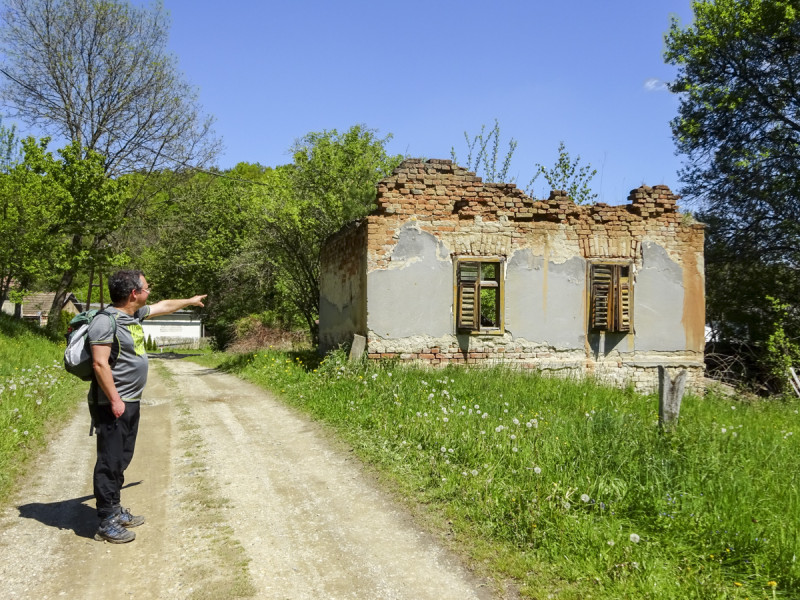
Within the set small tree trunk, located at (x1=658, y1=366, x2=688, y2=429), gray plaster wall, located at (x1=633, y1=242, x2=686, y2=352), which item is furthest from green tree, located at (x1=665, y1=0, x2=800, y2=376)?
small tree trunk, located at (x1=658, y1=366, x2=688, y2=429)

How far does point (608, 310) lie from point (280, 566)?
32.6 feet

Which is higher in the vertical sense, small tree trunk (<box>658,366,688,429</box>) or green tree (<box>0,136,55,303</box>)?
green tree (<box>0,136,55,303</box>)

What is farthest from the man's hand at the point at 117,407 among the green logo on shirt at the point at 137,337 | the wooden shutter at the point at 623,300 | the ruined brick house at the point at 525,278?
the wooden shutter at the point at 623,300

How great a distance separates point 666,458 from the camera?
17.2ft

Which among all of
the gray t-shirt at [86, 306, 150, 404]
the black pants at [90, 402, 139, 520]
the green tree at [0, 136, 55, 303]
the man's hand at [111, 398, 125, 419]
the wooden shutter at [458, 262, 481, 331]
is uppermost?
the green tree at [0, 136, 55, 303]

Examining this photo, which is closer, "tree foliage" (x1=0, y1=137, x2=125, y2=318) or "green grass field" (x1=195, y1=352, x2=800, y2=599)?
"green grass field" (x1=195, y1=352, x2=800, y2=599)

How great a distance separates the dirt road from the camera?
375 centimetres

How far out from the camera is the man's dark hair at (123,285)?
4492 millimetres

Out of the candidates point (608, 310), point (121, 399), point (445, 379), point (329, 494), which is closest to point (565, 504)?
point (329, 494)

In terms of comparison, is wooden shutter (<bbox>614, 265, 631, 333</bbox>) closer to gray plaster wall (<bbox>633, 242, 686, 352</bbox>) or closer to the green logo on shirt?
gray plaster wall (<bbox>633, 242, 686, 352</bbox>)

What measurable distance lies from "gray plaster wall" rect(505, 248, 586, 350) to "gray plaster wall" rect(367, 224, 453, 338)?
4.39 feet

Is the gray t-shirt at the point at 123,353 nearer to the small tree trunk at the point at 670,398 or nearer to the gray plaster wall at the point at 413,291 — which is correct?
the small tree trunk at the point at 670,398

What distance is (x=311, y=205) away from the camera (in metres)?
19.1

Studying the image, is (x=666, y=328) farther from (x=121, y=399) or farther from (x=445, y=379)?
(x=121, y=399)
